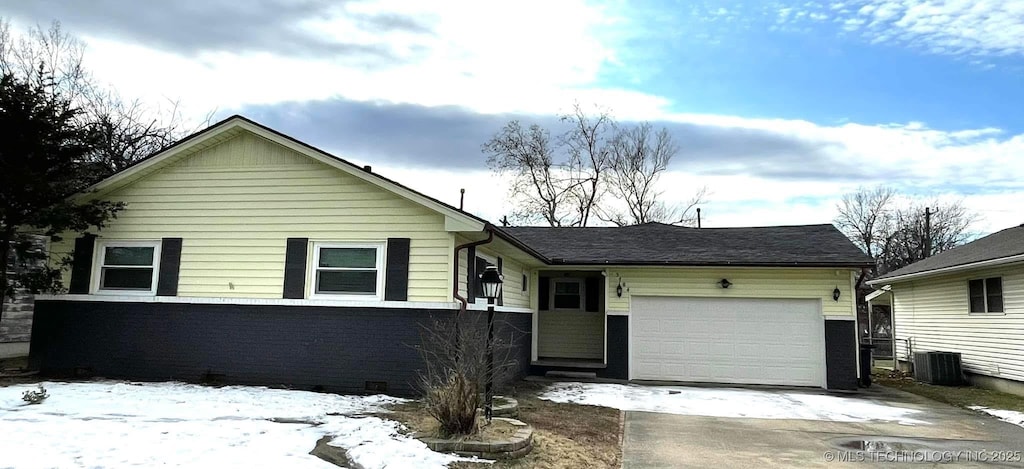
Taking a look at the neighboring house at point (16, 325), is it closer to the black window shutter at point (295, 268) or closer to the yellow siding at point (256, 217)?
the yellow siding at point (256, 217)

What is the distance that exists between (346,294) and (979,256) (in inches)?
532

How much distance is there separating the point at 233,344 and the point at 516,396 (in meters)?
4.64

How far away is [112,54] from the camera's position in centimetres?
1705

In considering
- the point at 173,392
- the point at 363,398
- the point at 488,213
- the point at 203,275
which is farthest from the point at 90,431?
the point at 488,213

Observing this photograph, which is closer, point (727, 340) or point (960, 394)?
point (960, 394)

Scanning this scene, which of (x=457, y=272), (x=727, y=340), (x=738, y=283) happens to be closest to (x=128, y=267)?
(x=457, y=272)

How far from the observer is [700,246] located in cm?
1502

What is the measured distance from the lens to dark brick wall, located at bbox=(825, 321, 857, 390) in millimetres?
13117

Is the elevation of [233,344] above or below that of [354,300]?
below

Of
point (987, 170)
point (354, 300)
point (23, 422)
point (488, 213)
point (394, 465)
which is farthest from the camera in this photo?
point (488, 213)

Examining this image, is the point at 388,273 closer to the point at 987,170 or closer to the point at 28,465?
the point at 28,465

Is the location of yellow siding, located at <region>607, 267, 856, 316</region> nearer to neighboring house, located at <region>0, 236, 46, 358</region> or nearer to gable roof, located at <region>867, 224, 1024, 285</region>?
gable roof, located at <region>867, 224, 1024, 285</region>

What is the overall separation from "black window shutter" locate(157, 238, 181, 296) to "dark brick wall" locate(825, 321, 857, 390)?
40.7 ft

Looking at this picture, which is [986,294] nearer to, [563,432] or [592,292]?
[592,292]
